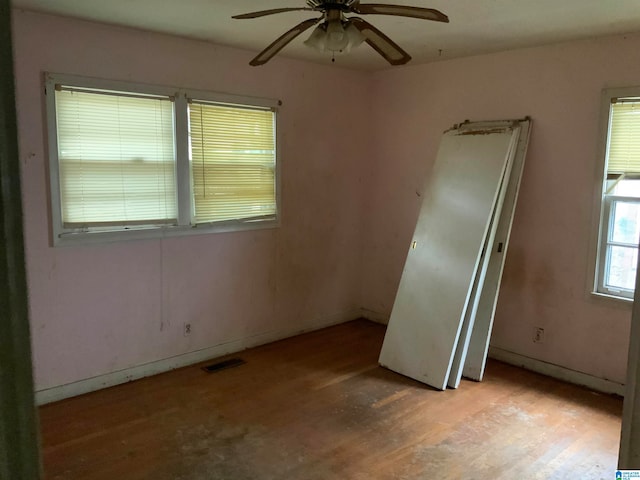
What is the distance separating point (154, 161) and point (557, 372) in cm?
338

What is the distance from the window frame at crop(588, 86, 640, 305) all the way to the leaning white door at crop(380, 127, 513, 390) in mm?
629

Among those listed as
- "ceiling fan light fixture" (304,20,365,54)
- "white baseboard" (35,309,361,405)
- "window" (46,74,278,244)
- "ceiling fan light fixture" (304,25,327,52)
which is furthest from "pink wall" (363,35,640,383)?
"ceiling fan light fixture" (304,25,327,52)

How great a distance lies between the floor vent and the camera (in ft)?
12.6

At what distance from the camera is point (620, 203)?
134 inches

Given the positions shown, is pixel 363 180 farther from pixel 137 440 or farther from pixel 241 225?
pixel 137 440

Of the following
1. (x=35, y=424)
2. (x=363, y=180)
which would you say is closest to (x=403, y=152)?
(x=363, y=180)

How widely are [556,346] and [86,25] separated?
3.98 metres

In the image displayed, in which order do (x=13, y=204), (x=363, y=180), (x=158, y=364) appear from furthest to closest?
(x=363, y=180)
(x=158, y=364)
(x=13, y=204)

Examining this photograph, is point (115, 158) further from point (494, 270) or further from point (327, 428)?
point (494, 270)

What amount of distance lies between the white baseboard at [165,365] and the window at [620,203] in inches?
97.8

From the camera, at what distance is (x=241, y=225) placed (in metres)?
4.10

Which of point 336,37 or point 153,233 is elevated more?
point 336,37

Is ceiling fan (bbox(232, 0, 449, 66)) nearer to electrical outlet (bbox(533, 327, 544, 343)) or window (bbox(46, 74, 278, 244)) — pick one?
window (bbox(46, 74, 278, 244))

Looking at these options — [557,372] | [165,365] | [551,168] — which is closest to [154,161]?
[165,365]
